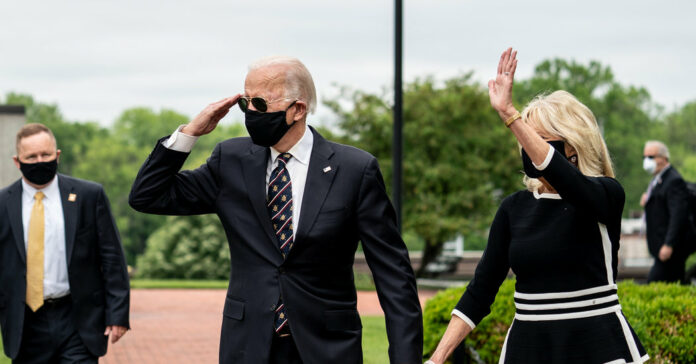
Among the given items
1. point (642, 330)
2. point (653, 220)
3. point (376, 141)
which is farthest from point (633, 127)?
point (642, 330)

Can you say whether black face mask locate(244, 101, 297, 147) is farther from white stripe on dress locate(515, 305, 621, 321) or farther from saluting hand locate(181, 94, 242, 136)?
white stripe on dress locate(515, 305, 621, 321)

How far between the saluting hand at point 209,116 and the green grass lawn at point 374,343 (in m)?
5.76

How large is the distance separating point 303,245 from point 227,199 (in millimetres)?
406

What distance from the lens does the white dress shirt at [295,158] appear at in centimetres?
359

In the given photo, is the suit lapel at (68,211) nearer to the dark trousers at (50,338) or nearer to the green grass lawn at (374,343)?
the dark trousers at (50,338)

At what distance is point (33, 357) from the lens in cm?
518

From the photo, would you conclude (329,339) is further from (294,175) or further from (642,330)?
(642,330)

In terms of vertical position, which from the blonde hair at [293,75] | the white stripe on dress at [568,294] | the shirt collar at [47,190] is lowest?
the white stripe on dress at [568,294]

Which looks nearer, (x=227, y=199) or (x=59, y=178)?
(x=227, y=199)

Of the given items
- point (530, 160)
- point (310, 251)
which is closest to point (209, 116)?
point (310, 251)

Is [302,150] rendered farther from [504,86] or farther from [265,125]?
[504,86]

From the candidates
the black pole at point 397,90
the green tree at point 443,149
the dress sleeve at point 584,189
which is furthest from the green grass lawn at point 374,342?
the green tree at point 443,149

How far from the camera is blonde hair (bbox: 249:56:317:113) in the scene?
357cm

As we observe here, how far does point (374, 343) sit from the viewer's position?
10523 mm
